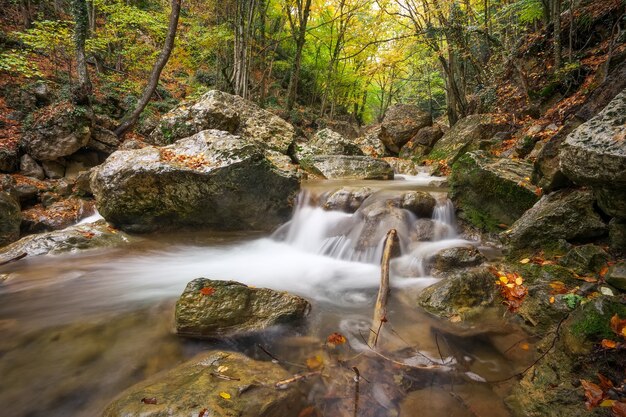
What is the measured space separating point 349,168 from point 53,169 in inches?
347

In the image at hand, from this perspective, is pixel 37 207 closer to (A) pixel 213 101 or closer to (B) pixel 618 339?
(A) pixel 213 101

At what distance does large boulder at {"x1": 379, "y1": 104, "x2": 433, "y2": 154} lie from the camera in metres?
14.5

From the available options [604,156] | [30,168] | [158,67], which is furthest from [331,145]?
[604,156]

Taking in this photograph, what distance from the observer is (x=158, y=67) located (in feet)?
33.3

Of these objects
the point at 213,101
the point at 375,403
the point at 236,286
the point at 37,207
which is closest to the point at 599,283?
the point at 375,403

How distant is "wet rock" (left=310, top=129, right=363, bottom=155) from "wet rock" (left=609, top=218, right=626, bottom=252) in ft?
29.4

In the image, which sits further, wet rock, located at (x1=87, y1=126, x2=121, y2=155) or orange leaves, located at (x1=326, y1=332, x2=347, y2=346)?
wet rock, located at (x1=87, y1=126, x2=121, y2=155)

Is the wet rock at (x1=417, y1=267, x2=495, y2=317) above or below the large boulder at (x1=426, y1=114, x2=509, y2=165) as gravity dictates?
below

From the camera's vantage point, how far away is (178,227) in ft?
22.0

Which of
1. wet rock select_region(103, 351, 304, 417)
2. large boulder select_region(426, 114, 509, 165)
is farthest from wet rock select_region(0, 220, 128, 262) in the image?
large boulder select_region(426, 114, 509, 165)

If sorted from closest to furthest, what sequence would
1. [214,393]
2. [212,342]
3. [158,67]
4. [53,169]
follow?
[214,393]
[212,342]
[53,169]
[158,67]

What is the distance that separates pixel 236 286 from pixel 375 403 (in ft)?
6.13

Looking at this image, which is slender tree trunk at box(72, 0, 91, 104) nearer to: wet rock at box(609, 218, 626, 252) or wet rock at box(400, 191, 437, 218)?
wet rock at box(400, 191, 437, 218)

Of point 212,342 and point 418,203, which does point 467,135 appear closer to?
point 418,203
